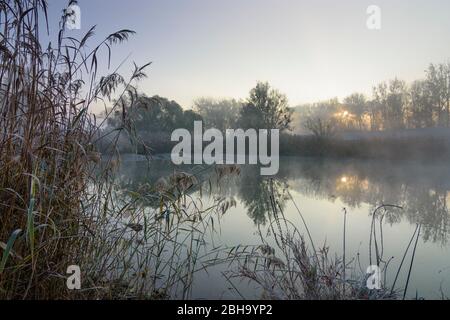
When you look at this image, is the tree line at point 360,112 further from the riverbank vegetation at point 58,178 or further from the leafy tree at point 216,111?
the riverbank vegetation at point 58,178

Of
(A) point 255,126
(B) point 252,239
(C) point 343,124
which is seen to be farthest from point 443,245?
(C) point 343,124

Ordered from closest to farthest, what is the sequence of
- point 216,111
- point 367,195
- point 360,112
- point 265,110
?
1. point 367,195
2. point 265,110
3. point 360,112
4. point 216,111

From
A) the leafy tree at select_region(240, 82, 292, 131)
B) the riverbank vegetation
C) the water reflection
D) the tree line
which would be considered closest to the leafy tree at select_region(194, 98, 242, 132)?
the tree line

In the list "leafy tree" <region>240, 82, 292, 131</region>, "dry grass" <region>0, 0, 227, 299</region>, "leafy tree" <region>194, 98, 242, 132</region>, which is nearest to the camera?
"dry grass" <region>0, 0, 227, 299</region>

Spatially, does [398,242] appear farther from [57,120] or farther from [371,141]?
[371,141]

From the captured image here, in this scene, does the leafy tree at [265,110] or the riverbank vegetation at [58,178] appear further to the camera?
the leafy tree at [265,110]

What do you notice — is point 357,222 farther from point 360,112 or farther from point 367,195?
point 360,112

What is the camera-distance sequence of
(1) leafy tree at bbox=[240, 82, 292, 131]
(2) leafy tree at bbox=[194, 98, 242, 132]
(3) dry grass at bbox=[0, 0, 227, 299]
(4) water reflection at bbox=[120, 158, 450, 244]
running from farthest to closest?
(2) leafy tree at bbox=[194, 98, 242, 132] < (1) leafy tree at bbox=[240, 82, 292, 131] < (4) water reflection at bbox=[120, 158, 450, 244] < (3) dry grass at bbox=[0, 0, 227, 299]

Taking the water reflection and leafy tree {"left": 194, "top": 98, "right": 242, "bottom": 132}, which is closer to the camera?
the water reflection

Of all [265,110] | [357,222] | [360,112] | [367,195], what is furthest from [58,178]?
[360,112]

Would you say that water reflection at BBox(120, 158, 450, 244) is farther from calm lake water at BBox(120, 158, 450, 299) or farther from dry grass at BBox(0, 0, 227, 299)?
dry grass at BBox(0, 0, 227, 299)

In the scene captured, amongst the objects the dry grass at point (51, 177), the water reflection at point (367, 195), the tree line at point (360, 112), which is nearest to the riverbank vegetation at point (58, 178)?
the dry grass at point (51, 177)

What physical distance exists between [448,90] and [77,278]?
54.5 ft

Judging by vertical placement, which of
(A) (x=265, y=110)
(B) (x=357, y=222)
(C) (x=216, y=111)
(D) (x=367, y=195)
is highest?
(C) (x=216, y=111)
